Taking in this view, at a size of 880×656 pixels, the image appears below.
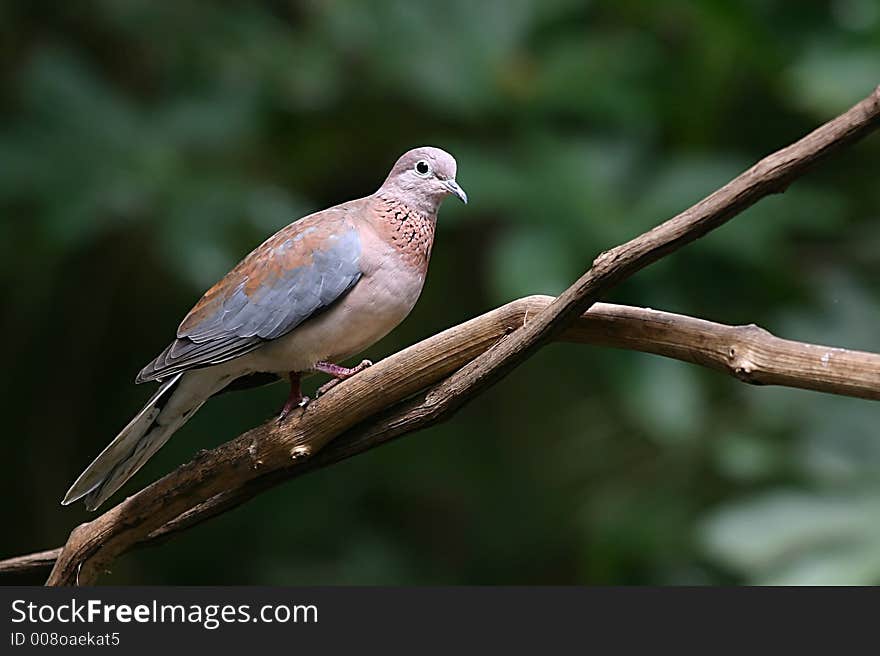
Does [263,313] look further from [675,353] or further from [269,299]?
[675,353]

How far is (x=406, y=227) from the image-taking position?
1.63 m

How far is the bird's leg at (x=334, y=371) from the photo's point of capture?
60.2 inches

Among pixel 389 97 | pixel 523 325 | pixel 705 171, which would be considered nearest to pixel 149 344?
pixel 389 97

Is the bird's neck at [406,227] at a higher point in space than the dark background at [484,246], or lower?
lower

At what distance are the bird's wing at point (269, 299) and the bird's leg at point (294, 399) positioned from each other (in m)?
0.09

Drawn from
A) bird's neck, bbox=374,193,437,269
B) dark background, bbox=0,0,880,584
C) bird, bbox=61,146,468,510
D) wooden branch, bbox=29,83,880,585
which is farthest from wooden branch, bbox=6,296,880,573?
dark background, bbox=0,0,880,584

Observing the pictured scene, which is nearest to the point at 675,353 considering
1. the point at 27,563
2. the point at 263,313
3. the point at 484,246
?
the point at 263,313

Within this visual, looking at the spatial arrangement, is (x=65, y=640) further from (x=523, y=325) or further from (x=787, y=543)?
(x=787, y=543)

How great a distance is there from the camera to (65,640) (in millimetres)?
1635

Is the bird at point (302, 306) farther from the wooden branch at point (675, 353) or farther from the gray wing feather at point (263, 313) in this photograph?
the wooden branch at point (675, 353)

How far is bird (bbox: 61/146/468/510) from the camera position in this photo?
5.18ft

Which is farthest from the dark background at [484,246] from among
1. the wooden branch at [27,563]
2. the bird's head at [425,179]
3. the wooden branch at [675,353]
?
the wooden branch at [675,353]

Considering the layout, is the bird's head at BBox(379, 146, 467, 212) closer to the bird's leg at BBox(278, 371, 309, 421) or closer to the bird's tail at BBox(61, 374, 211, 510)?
the bird's leg at BBox(278, 371, 309, 421)

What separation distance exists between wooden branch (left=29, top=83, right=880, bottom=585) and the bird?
0.24ft
